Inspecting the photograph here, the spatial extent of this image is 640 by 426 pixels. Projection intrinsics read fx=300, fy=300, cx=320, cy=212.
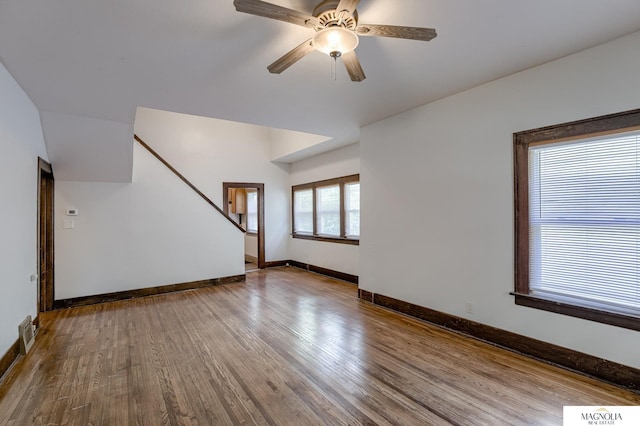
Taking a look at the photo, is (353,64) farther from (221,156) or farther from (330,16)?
(221,156)

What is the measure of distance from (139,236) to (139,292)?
90 centimetres

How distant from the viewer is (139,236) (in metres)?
4.85

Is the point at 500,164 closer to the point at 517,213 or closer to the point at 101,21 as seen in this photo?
the point at 517,213

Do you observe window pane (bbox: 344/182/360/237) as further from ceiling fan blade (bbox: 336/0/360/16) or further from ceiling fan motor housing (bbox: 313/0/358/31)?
ceiling fan blade (bbox: 336/0/360/16)

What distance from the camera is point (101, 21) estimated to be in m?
1.97

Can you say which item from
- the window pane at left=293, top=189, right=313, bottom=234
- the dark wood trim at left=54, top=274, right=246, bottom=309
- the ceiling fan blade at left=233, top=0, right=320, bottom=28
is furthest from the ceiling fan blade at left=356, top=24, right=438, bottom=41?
the window pane at left=293, top=189, right=313, bottom=234

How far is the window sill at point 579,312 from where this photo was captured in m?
2.22

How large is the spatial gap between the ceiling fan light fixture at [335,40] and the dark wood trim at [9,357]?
11.3ft

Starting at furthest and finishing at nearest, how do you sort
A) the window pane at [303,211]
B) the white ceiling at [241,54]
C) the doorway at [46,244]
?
1. the window pane at [303,211]
2. the doorway at [46,244]
3. the white ceiling at [241,54]

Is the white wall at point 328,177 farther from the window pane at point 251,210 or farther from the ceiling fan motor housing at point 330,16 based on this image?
the ceiling fan motor housing at point 330,16

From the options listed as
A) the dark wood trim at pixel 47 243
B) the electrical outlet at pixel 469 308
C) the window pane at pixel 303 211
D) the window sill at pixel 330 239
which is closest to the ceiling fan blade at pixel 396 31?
the electrical outlet at pixel 469 308

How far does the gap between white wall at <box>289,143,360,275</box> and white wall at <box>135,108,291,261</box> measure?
17.5 inches

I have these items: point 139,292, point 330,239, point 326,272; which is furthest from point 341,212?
point 139,292

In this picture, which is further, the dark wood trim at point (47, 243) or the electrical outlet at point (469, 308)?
the dark wood trim at point (47, 243)
